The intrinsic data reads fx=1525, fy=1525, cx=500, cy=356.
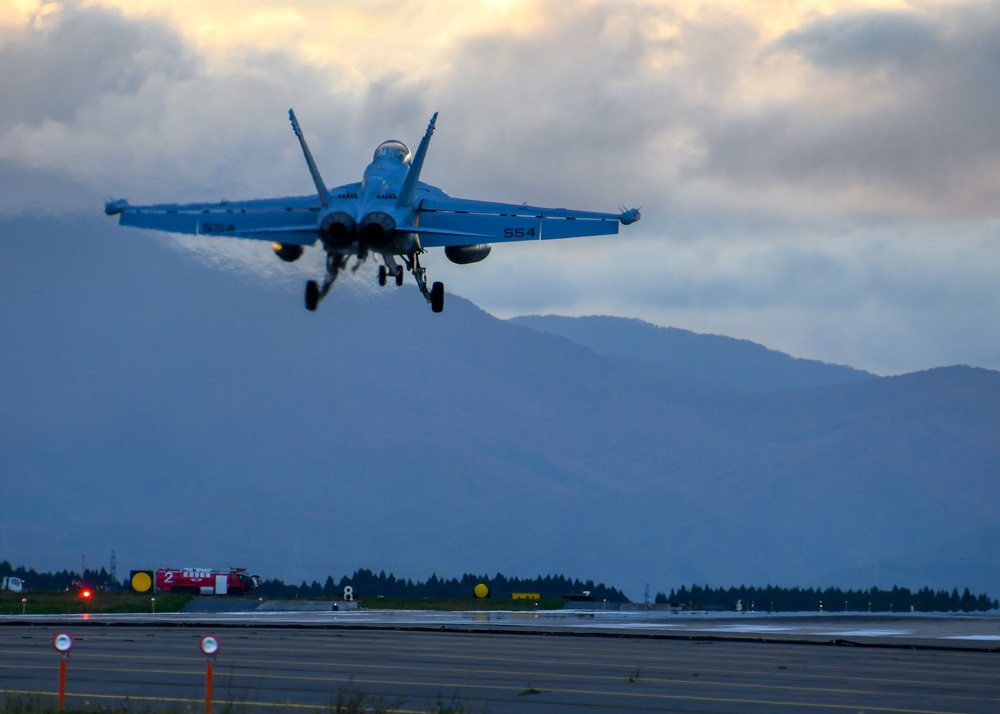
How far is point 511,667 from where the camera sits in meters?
41.3

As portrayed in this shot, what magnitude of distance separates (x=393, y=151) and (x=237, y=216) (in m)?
6.39

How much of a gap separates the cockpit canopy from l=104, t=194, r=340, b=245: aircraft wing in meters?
3.79

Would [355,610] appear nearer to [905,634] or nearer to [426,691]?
[905,634]

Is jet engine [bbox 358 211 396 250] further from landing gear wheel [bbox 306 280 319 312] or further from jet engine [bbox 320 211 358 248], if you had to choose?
landing gear wheel [bbox 306 280 319 312]

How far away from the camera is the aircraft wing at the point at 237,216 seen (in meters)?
48.4

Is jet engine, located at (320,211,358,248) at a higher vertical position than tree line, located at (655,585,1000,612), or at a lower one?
higher

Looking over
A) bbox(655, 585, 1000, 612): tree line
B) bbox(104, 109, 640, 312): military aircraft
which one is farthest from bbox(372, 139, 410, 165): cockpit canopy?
bbox(655, 585, 1000, 612): tree line

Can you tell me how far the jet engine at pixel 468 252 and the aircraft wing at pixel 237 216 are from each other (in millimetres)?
4664

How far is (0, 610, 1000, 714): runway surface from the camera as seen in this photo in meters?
33.5

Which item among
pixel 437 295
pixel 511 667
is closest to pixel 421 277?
pixel 437 295

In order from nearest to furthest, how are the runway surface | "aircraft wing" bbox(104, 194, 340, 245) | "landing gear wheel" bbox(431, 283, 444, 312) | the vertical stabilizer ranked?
the runway surface → the vertical stabilizer → "aircraft wing" bbox(104, 194, 340, 245) → "landing gear wheel" bbox(431, 283, 444, 312)

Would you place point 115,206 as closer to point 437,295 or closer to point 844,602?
point 437,295

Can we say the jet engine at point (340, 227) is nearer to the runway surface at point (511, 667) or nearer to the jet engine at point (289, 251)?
the jet engine at point (289, 251)

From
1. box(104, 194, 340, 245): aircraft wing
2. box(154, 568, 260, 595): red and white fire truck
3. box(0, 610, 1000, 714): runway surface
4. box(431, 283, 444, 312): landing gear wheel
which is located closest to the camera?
box(0, 610, 1000, 714): runway surface
